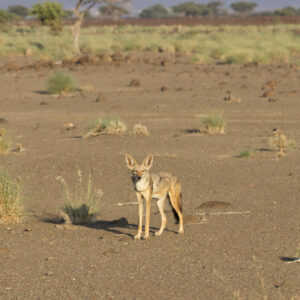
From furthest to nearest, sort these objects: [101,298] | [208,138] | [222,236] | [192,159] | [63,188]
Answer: [208,138] → [192,159] → [63,188] → [222,236] → [101,298]

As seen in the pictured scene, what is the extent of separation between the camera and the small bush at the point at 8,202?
7.55 meters

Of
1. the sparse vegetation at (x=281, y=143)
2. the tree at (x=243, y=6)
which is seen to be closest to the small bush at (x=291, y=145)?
the sparse vegetation at (x=281, y=143)

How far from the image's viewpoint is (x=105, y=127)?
1442 centimetres

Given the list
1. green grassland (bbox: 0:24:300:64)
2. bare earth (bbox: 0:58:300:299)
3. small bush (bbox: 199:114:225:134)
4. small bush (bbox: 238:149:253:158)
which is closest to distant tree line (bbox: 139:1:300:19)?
green grassland (bbox: 0:24:300:64)

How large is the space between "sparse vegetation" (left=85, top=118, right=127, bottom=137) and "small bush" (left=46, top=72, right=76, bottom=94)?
949 cm

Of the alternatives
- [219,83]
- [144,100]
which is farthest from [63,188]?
[219,83]

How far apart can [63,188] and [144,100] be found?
39.6 feet

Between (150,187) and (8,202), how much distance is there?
74.8 inches

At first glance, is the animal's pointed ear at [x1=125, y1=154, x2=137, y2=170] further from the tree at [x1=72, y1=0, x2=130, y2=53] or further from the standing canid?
the tree at [x1=72, y1=0, x2=130, y2=53]

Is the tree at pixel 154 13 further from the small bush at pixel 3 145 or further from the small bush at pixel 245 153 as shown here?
the small bush at pixel 245 153

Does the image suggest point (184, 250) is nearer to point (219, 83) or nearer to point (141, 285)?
point (141, 285)

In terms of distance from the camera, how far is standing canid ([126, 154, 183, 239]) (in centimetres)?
630

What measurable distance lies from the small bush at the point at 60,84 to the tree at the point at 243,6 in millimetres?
117874

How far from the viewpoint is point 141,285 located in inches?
215
